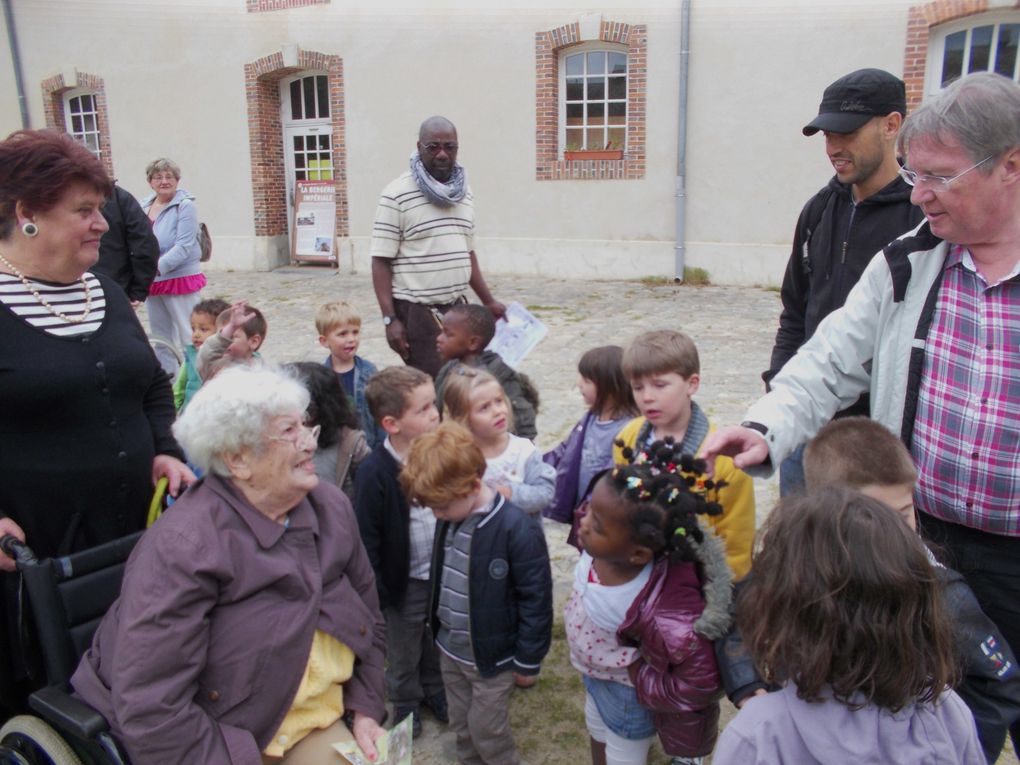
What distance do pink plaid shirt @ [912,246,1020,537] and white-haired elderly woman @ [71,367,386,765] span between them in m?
1.51

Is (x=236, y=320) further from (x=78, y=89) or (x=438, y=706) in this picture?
(x=78, y=89)

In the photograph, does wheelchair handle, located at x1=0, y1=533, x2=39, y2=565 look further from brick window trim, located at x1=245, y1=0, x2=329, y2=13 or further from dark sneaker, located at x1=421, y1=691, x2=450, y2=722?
brick window trim, located at x1=245, y1=0, x2=329, y2=13

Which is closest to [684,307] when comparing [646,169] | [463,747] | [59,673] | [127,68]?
[646,169]

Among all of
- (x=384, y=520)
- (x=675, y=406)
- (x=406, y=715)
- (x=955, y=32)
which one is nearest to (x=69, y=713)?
(x=384, y=520)

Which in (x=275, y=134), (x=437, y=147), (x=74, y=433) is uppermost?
(x=275, y=134)

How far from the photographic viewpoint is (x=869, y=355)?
226 cm

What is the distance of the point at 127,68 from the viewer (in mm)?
15172

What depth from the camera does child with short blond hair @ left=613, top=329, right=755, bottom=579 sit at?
251 centimetres

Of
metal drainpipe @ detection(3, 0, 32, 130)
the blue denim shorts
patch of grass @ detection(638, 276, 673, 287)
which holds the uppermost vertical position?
metal drainpipe @ detection(3, 0, 32, 130)

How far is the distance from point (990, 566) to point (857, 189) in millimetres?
1399

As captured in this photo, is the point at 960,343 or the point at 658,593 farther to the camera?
the point at 658,593

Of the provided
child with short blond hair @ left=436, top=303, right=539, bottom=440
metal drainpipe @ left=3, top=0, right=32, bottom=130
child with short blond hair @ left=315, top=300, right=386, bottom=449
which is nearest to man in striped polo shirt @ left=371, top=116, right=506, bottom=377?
child with short blond hair @ left=315, top=300, right=386, bottom=449

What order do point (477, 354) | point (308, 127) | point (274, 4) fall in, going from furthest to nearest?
point (308, 127) → point (274, 4) → point (477, 354)

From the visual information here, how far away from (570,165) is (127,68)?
27.7ft
